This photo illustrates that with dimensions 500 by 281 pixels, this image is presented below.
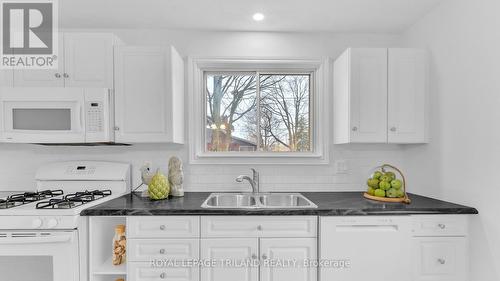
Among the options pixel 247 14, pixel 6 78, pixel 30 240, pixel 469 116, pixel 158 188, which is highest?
pixel 247 14

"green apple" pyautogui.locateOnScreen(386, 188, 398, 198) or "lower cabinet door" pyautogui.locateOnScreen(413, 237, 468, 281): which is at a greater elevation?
"green apple" pyautogui.locateOnScreen(386, 188, 398, 198)

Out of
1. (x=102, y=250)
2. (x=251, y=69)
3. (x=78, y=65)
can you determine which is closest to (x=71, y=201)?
(x=102, y=250)

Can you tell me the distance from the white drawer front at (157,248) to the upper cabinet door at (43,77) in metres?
1.32

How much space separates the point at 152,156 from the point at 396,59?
6.99 feet

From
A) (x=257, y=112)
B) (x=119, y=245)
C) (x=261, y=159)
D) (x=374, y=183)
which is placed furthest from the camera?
(x=257, y=112)

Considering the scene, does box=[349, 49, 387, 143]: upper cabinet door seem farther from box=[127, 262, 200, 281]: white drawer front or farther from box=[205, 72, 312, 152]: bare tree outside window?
box=[127, 262, 200, 281]: white drawer front

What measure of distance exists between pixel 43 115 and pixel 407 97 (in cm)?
272

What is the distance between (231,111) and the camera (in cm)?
263

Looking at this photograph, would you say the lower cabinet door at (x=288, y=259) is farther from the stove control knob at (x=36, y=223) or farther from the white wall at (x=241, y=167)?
the stove control knob at (x=36, y=223)

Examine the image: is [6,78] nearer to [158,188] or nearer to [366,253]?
[158,188]

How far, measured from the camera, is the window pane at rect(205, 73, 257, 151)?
261 cm

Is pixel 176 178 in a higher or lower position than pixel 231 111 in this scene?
lower

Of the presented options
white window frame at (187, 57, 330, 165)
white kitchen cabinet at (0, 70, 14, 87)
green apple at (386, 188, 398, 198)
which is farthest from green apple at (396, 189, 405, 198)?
white kitchen cabinet at (0, 70, 14, 87)

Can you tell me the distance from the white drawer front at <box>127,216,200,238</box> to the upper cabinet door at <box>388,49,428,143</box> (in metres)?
1.58
